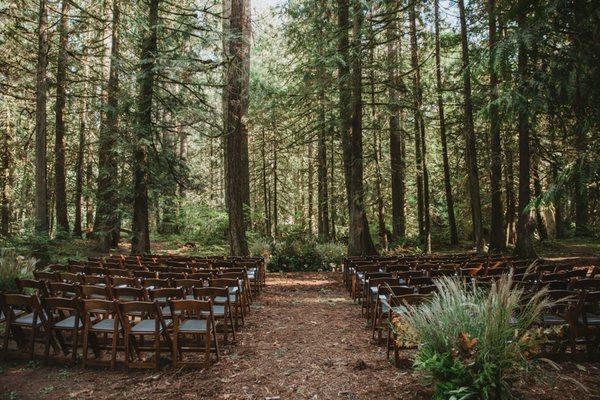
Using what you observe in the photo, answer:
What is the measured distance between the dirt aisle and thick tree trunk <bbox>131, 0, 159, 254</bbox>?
8.80 metres

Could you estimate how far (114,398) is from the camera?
15.6ft

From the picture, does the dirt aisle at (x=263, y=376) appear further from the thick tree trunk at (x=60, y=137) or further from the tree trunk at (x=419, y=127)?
the thick tree trunk at (x=60, y=137)

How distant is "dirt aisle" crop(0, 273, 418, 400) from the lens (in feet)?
15.7

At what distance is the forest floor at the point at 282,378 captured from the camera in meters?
4.65

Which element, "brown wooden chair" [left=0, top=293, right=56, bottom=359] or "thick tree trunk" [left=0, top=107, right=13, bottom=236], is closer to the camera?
"brown wooden chair" [left=0, top=293, right=56, bottom=359]

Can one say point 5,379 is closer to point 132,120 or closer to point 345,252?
point 132,120

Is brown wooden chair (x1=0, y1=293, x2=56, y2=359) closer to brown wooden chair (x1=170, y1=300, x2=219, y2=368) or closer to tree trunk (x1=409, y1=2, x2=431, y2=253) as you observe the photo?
brown wooden chair (x1=170, y1=300, x2=219, y2=368)

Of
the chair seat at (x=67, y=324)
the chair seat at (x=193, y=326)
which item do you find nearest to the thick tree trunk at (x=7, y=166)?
the chair seat at (x=67, y=324)

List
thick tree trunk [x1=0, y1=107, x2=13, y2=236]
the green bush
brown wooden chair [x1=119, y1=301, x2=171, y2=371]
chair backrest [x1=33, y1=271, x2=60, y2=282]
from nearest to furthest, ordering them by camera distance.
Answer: the green bush < brown wooden chair [x1=119, y1=301, x2=171, y2=371] < chair backrest [x1=33, y1=271, x2=60, y2=282] < thick tree trunk [x1=0, y1=107, x2=13, y2=236]

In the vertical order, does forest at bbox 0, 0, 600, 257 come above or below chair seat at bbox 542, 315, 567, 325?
above

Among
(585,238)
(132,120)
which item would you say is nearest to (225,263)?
(132,120)

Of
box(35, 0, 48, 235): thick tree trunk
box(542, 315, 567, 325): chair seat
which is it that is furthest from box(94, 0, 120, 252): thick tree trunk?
box(542, 315, 567, 325): chair seat

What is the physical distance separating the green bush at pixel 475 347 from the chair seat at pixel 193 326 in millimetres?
2863

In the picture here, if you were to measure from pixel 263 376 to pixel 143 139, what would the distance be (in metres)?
10.7
